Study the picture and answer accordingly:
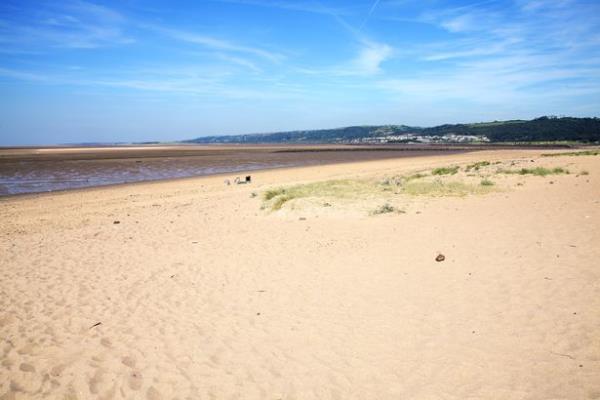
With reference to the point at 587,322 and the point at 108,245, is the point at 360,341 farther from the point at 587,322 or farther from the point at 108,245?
the point at 108,245

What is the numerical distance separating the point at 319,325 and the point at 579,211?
9.07m

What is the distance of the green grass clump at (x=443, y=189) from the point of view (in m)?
14.4

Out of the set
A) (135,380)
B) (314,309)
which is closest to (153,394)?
(135,380)

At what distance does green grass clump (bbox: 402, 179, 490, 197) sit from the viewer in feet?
47.2

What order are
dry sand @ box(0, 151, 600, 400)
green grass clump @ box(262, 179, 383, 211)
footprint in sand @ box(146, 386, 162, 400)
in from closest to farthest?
1. footprint in sand @ box(146, 386, 162, 400)
2. dry sand @ box(0, 151, 600, 400)
3. green grass clump @ box(262, 179, 383, 211)

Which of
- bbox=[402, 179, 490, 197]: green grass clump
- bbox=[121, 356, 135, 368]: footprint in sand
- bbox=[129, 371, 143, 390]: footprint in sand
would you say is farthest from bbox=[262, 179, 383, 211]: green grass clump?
bbox=[129, 371, 143, 390]: footprint in sand

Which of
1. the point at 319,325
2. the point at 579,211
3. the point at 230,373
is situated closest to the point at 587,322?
the point at 319,325

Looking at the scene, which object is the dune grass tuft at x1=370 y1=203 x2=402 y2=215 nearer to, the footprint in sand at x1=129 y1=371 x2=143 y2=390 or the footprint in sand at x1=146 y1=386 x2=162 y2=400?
the footprint in sand at x1=129 y1=371 x2=143 y2=390

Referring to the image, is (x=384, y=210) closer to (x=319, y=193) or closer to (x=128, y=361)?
(x=319, y=193)

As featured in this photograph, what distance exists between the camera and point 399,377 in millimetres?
3979

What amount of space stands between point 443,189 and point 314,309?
11.0 meters

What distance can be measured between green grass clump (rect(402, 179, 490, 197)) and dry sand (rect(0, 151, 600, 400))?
307 centimetres

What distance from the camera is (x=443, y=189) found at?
15.0 metres

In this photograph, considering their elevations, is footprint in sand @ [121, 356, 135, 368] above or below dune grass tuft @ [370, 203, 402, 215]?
below
